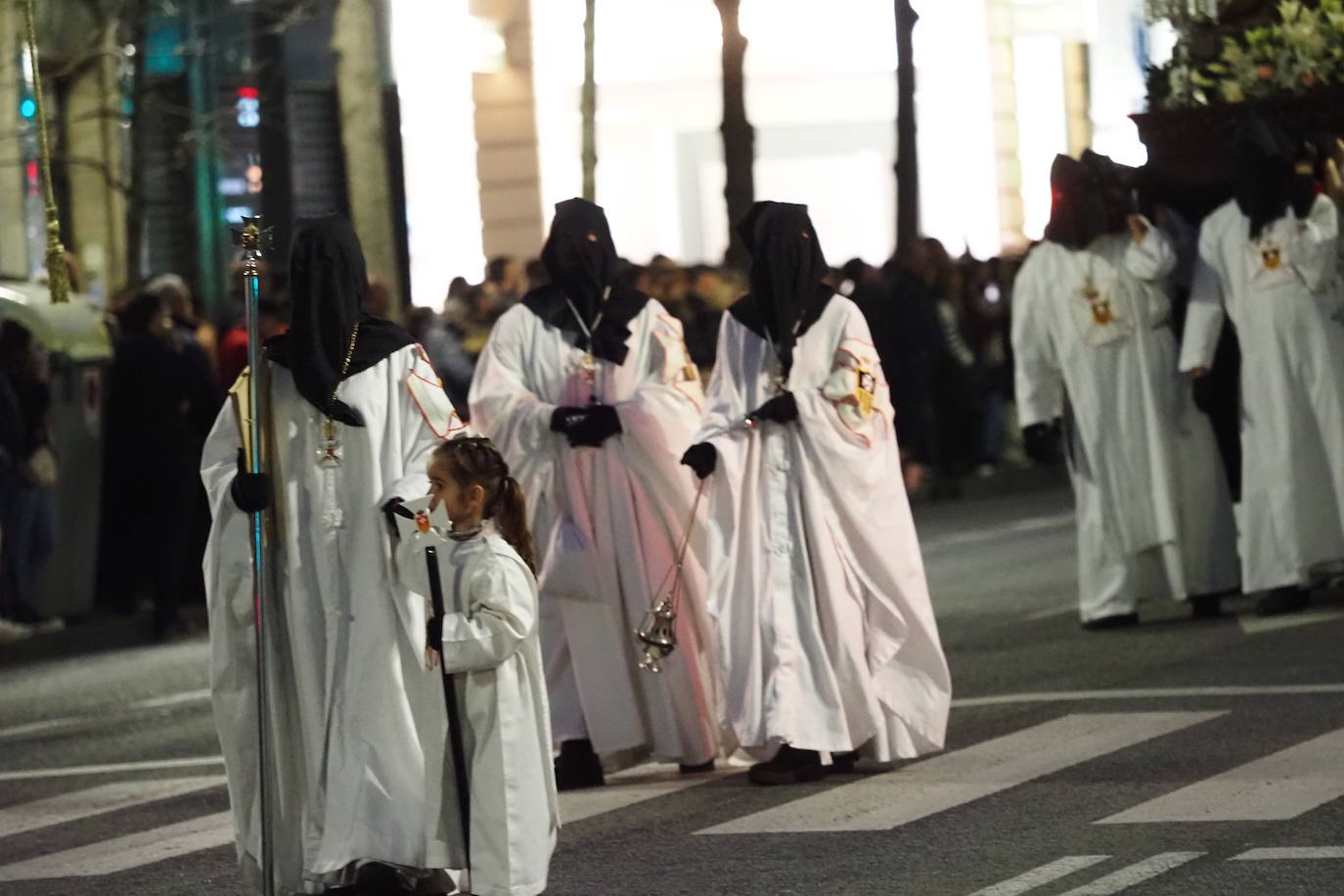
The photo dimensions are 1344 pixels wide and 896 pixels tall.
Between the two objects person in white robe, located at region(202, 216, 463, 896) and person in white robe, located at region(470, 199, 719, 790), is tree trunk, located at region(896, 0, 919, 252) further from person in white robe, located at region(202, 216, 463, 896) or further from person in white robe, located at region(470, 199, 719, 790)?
person in white robe, located at region(202, 216, 463, 896)

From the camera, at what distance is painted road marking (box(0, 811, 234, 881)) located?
9.45 m

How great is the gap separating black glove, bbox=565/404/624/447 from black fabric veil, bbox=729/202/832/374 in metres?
0.59

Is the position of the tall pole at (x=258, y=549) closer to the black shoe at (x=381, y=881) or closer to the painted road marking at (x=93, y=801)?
the black shoe at (x=381, y=881)

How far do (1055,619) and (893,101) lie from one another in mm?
18841

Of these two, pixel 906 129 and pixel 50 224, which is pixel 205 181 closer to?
pixel 906 129

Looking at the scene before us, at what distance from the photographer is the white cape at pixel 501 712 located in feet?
25.7

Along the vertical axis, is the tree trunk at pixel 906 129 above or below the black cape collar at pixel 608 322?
above

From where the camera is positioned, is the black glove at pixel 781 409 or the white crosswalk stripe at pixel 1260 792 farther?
the black glove at pixel 781 409

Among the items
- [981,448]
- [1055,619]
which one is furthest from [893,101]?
[1055,619]

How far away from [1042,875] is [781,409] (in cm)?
268

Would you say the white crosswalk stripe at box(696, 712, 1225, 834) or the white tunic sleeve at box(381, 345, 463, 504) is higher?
the white tunic sleeve at box(381, 345, 463, 504)

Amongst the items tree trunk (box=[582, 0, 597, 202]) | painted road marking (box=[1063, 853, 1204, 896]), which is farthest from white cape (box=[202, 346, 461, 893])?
tree trunk (box=[582, 0, 597, 202])

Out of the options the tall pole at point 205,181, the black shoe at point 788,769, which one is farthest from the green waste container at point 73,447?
the tall pole at point 205,181

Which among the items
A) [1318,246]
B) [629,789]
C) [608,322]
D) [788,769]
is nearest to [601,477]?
[608,322]
